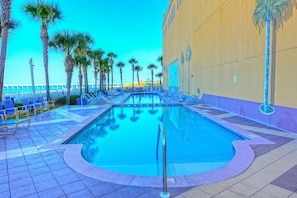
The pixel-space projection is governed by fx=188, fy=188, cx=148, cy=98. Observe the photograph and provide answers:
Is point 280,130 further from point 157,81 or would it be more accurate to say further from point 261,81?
point 157,81

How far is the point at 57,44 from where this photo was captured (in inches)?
505

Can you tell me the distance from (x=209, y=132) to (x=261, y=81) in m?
2.50

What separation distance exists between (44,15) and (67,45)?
86.6 inches

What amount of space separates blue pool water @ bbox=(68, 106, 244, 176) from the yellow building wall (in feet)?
6.43

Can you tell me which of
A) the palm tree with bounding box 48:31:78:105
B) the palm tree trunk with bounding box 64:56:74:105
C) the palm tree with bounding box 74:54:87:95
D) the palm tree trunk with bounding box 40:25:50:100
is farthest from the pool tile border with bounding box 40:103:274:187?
the palm tree with bounding box 74:54:87:95

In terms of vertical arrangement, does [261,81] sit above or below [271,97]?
above

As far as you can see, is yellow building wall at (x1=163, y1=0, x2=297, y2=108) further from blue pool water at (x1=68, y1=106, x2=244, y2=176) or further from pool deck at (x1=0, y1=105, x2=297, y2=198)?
pool deck at (x1=0, y1=105, x2=297, y2=198)

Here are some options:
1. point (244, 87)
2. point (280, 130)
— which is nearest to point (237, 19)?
point (244, 87)

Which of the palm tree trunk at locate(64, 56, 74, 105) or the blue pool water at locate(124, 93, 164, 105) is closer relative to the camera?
the palm tree trunk at locate(64, 56, 74, 105)

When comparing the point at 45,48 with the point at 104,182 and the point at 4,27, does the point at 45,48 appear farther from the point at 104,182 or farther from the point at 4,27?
the point at 104,182

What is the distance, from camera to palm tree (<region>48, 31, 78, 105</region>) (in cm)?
1259

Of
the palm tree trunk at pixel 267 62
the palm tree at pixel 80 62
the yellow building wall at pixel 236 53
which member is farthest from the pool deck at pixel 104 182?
the palm tree at pixel 80 62

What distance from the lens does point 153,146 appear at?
198 inches

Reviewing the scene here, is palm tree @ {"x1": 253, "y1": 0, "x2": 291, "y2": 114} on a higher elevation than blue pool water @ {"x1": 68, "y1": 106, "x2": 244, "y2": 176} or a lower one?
higher
